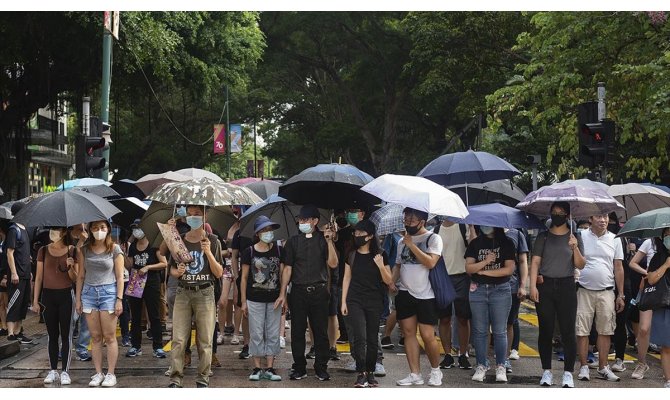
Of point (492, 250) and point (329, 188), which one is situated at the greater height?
point (329, 188)

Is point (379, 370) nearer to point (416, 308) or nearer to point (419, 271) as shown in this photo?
point (416, 308)

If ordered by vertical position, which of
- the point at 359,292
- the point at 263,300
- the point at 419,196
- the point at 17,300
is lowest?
the point at 17,300

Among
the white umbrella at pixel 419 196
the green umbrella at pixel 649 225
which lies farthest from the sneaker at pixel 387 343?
the green umbrella at pixel 649 225

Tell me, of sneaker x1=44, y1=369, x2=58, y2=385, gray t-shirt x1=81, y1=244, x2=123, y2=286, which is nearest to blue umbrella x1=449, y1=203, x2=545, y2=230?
gray t-shirt x1=81, y1=244, x2=123, y2=286

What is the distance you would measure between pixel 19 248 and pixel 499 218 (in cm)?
665

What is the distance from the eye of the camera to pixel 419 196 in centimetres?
885

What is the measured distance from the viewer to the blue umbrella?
9.37 meters

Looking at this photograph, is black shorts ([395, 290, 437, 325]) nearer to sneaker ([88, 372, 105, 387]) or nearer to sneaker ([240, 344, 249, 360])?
sneaker ([240, 344, 249, 360])

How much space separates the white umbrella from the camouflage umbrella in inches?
53.4

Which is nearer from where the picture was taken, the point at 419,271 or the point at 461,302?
the point at 419,271

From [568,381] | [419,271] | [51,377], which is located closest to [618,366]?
[568,381]

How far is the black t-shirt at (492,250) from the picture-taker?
31.7ft

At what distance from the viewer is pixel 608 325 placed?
383 inches

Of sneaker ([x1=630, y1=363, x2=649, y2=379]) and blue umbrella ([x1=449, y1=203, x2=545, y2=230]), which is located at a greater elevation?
blue umbrella ([x1=449, y1=203, x2=545, y2=230])
